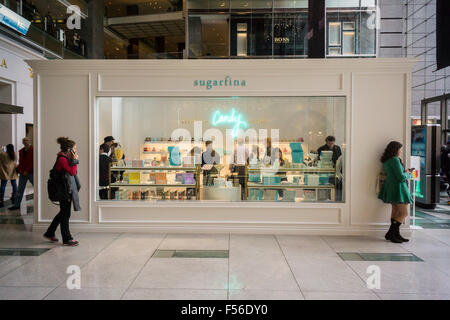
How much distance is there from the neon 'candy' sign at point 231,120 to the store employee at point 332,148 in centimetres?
171

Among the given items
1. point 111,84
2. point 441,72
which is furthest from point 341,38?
point 111,84

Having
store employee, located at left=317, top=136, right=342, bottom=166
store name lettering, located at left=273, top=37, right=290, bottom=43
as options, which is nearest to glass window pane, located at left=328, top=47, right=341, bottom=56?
store name lettering, located at left=273, top=37, right=290, bottom=43

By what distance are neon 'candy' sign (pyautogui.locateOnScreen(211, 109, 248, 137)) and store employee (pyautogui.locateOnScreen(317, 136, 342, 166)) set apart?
171 centimetres

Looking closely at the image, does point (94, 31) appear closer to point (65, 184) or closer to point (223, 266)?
point (65, 184)

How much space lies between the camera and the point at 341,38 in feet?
51.4

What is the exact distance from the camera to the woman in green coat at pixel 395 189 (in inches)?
209

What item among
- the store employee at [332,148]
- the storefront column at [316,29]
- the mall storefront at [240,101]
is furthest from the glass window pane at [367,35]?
the store employee at [332,148]

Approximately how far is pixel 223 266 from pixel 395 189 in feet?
10.8

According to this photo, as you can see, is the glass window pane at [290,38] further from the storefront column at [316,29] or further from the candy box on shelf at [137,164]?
the candy box on shelf at [137,164]

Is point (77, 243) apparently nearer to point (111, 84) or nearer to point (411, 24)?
point (111, 84)

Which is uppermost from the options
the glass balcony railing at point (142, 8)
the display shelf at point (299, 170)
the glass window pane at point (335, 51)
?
the glass balcony railing at point (142, 8)

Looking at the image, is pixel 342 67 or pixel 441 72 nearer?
pixel 342 67

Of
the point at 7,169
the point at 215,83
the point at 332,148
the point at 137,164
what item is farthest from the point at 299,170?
the point at 7,169

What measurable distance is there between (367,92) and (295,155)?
6.07 feet
